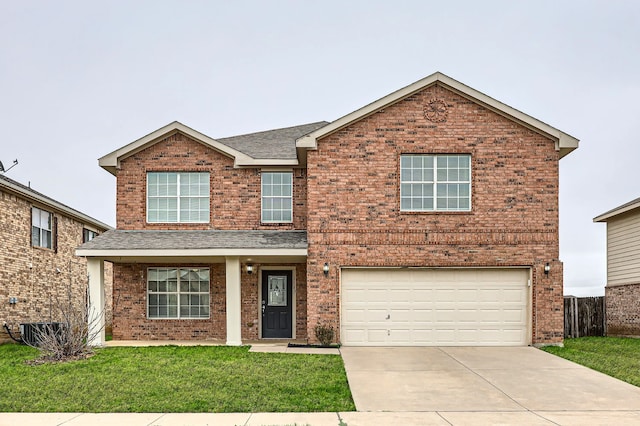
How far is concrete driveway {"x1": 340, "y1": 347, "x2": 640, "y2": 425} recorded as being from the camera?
9.02 m

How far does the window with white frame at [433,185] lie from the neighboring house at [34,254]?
9986 millimetres

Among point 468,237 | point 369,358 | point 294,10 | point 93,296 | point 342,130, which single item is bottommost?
point 369,358

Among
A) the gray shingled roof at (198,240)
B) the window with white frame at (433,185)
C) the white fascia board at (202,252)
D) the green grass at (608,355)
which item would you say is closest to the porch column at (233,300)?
the white fascia board at (202,252)

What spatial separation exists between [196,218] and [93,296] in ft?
11.9

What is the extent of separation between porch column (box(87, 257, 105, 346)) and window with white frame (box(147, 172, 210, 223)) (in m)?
2.12

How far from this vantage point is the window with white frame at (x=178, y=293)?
706 inches

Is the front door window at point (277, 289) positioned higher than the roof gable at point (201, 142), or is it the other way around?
the roof gable at point (201, 142)

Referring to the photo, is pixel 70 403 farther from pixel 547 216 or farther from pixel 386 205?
pixel 547 216

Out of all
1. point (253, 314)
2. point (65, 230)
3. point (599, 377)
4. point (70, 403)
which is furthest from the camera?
point (65, 230)

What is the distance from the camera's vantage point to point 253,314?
17766mm

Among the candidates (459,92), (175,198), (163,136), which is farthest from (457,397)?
(163,136)

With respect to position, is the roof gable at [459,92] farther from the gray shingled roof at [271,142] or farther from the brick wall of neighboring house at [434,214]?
the gray shingled roof at [271,142]

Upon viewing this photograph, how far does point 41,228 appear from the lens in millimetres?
20922

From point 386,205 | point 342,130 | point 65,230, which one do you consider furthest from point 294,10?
point 65,230
